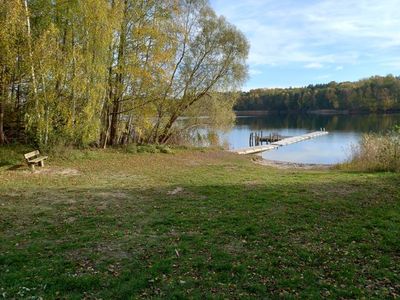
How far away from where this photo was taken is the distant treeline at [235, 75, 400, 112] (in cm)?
8981

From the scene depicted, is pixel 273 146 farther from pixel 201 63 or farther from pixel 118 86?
pixel 118 86

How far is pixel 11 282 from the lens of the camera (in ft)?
14.3

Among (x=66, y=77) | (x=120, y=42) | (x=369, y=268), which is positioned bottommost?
(x=369, y=268)

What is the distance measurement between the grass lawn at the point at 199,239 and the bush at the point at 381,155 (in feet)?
9.64

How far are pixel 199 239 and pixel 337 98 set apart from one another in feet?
329

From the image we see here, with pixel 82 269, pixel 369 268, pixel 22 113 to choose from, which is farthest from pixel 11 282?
pixel 22 113

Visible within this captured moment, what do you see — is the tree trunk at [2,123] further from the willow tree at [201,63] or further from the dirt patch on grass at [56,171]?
the willow tree at [201,63]

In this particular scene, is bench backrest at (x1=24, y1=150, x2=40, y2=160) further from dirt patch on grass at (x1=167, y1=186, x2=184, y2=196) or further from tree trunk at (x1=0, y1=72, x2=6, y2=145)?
dirt patch on grass at (x1=167, y1=186, x2=184, y2=196)

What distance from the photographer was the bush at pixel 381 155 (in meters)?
13.3

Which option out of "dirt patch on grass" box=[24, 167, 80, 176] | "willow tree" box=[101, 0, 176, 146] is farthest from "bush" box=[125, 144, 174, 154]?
"dirt patch on grass" box=[24, 167, 80, 176]

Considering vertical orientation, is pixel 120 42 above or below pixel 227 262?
above

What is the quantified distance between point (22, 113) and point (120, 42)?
18.7 feet

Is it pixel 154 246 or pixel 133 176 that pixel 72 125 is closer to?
pixel 133 176

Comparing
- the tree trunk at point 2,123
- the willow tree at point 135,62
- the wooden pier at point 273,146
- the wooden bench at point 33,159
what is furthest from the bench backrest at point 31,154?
the wooden pier at point 273,146
